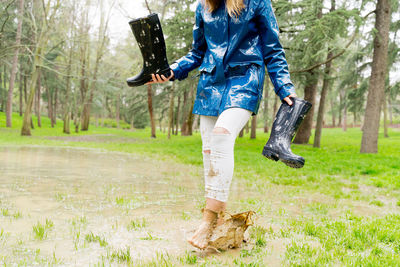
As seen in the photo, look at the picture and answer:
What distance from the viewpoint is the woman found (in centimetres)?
214

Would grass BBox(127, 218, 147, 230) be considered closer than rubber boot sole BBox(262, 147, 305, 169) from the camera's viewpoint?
No

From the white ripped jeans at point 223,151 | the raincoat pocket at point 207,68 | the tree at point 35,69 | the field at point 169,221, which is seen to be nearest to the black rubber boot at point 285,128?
the white ripped jeans at point 223,151

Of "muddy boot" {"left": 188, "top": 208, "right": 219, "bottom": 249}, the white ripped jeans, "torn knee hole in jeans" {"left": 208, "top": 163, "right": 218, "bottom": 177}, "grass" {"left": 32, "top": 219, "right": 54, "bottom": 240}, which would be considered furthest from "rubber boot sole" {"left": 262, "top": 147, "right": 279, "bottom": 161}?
"grass" {"left": 32, "top": 219, "right": 54, "bottom": 240}

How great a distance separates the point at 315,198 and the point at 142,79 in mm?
3699

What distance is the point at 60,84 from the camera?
98.0ft

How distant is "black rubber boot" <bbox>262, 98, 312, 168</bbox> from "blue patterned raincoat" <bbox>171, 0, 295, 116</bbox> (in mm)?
120

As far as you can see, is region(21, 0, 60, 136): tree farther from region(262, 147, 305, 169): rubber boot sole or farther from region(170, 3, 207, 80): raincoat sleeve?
region(262, 147, 305, 169): rubber boot sole

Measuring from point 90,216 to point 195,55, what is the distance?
6.54ft

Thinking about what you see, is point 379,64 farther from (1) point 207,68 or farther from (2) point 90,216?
(2) point 90,216

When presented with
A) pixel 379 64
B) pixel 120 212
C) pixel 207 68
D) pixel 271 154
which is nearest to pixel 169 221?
pixel 120 212

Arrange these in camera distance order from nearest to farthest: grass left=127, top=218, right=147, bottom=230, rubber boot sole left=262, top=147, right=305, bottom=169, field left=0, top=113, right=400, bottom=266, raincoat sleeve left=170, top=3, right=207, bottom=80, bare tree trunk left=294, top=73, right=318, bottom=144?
rubber boot sole left=262, top=147, right=305, bottom=169, field left=0, top=113, right=400, bottom=266, raincoat sleeve left=170, top=3, right=207, bottom=80, grass left=127, top=218, right=147, bottom=230, bare tree trunk left=294, top=73, right=318, bottom=144

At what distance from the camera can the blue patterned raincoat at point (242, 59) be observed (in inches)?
85.7

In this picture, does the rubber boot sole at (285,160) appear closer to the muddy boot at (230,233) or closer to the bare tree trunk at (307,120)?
the muddy boot at (230,233)

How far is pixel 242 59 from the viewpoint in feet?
7.35
